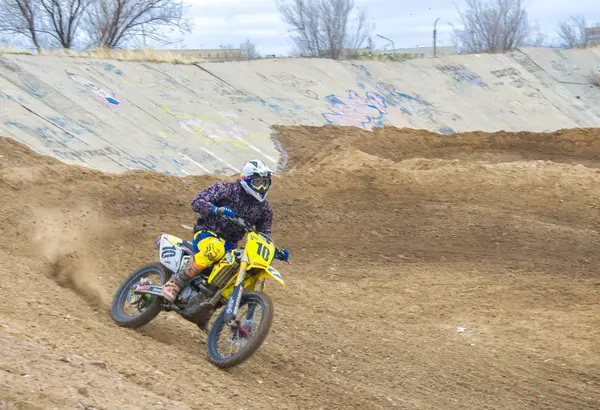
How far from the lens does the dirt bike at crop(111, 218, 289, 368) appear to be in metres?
6.90

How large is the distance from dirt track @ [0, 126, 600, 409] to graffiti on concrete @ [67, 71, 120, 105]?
4.35m

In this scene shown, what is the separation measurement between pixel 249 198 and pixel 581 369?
13.0ft

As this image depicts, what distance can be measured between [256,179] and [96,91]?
1291 centimetres

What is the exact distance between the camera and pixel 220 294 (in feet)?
24.1

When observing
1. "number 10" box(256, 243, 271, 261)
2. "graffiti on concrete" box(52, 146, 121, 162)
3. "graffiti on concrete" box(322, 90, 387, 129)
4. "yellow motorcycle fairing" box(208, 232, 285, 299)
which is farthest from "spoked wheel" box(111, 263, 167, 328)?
"graffiti on concrete" box(322, 90, 387, 129)

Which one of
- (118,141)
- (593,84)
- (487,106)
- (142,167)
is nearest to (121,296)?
(142,167)

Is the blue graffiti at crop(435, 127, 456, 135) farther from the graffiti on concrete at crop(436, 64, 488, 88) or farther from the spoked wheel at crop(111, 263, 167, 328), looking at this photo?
the spoked wheel at crop(111, 263, 167, 328)

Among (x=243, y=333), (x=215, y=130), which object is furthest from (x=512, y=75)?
(x=243, y=333)

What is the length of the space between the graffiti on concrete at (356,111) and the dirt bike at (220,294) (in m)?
15.7

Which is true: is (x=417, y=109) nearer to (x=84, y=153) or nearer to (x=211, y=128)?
(x=211, y=128)

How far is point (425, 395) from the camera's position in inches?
277

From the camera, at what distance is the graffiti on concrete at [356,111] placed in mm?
23609

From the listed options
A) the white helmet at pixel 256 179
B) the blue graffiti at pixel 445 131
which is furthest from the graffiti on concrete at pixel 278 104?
the white helmet at pixel 256 179

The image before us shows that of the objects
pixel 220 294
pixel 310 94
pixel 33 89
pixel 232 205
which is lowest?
pixel 220 294
